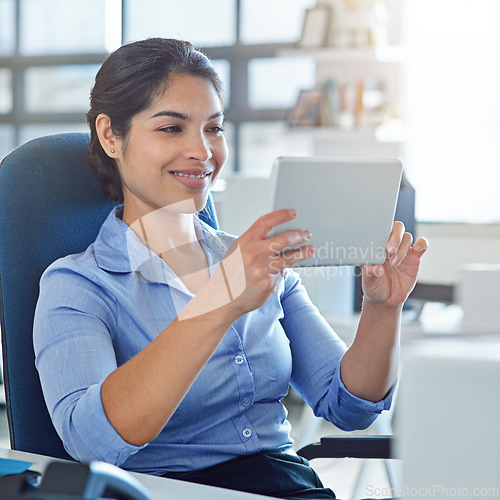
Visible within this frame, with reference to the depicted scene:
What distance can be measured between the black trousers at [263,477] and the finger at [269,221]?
1.32ft

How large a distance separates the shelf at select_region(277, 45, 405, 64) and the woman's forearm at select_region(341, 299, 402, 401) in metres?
2.73

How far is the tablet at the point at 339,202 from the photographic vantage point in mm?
859

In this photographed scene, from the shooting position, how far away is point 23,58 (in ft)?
16.3

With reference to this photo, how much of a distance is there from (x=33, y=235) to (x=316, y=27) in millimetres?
2994

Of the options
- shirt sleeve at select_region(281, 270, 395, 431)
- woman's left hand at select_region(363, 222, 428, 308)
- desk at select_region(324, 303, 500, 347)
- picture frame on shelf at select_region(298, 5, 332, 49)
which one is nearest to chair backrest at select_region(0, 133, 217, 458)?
shirt sleeve at select_region(281, 270, 395, 431)

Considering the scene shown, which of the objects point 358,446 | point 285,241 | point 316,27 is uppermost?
point 316,27

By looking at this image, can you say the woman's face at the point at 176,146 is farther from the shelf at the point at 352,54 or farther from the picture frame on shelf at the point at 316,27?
the picture frame on shelf at the point at 316,27

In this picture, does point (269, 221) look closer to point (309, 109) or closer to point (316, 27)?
point (309, 109)

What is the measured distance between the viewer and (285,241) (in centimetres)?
85

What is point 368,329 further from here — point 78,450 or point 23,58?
point 23,58

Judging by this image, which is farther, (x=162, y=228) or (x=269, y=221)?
(x=162, y=228)

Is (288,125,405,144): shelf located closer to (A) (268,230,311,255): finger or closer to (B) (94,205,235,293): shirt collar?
(B) (94,205,235,293): shirt collar

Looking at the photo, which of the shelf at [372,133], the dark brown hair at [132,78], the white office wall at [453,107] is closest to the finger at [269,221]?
the dark brown hair at [132,78]

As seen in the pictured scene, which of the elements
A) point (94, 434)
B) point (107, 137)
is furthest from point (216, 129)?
point (94, 434)
